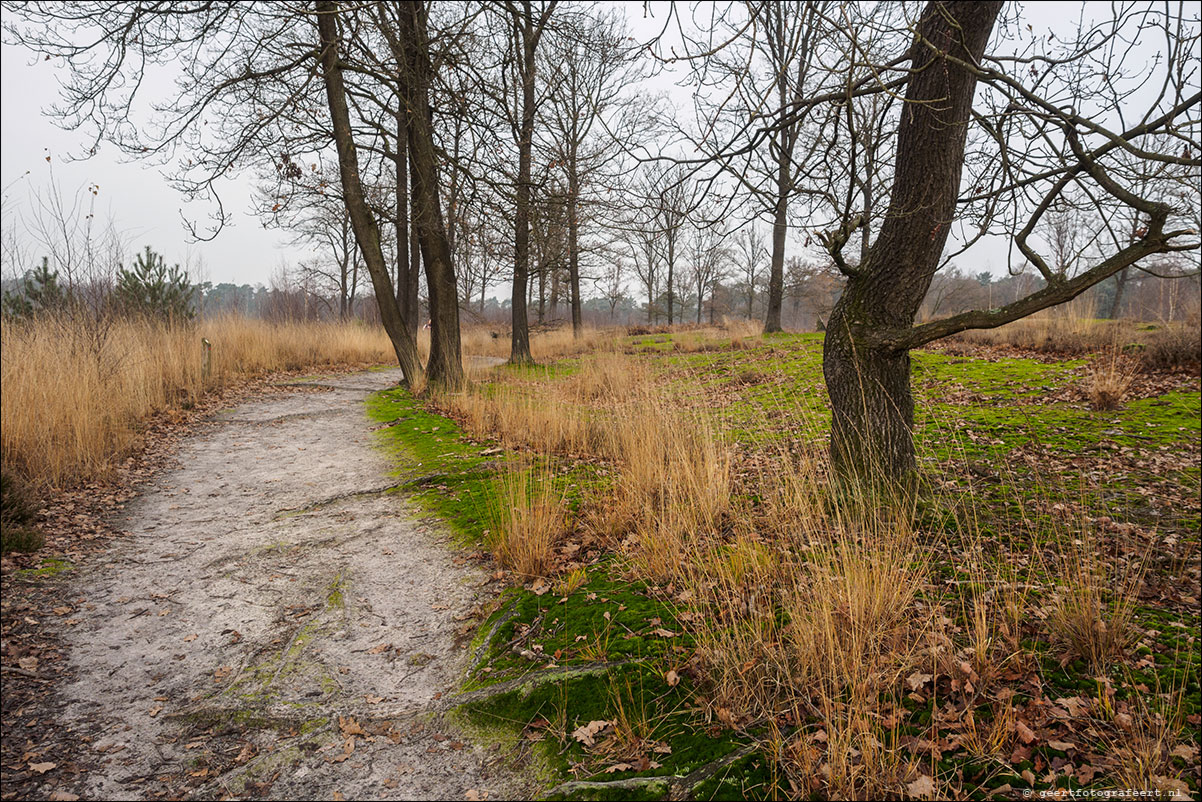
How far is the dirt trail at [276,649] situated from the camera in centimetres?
238

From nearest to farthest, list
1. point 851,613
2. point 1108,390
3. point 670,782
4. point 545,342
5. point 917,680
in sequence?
point 670,782 → point 917,680 → point 851,613 → point 1108,390 → point 545,342

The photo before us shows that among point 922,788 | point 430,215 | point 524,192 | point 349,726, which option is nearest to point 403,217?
point 430,215

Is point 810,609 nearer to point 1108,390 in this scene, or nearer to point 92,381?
point 1108,390

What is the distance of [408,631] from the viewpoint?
3.37 meters

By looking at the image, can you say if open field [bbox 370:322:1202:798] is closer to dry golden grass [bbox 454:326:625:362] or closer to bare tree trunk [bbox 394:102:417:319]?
bare tree trunk [bbox 394:102:417:319]

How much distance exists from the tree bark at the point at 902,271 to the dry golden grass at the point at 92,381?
20.6 ft

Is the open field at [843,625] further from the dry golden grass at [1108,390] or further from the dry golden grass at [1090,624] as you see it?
the dry golden grass at [1108,390]

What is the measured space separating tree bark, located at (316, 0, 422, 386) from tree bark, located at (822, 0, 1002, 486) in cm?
754

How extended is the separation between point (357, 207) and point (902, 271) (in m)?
8.25

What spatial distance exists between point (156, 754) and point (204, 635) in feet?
3.12

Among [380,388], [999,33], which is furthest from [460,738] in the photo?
[380,388]

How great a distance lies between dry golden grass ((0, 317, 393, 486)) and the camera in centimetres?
514

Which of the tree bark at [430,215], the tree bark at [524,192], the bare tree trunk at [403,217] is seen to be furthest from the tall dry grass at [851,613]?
the bare tree trunk at [403,217]

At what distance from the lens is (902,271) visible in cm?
386
